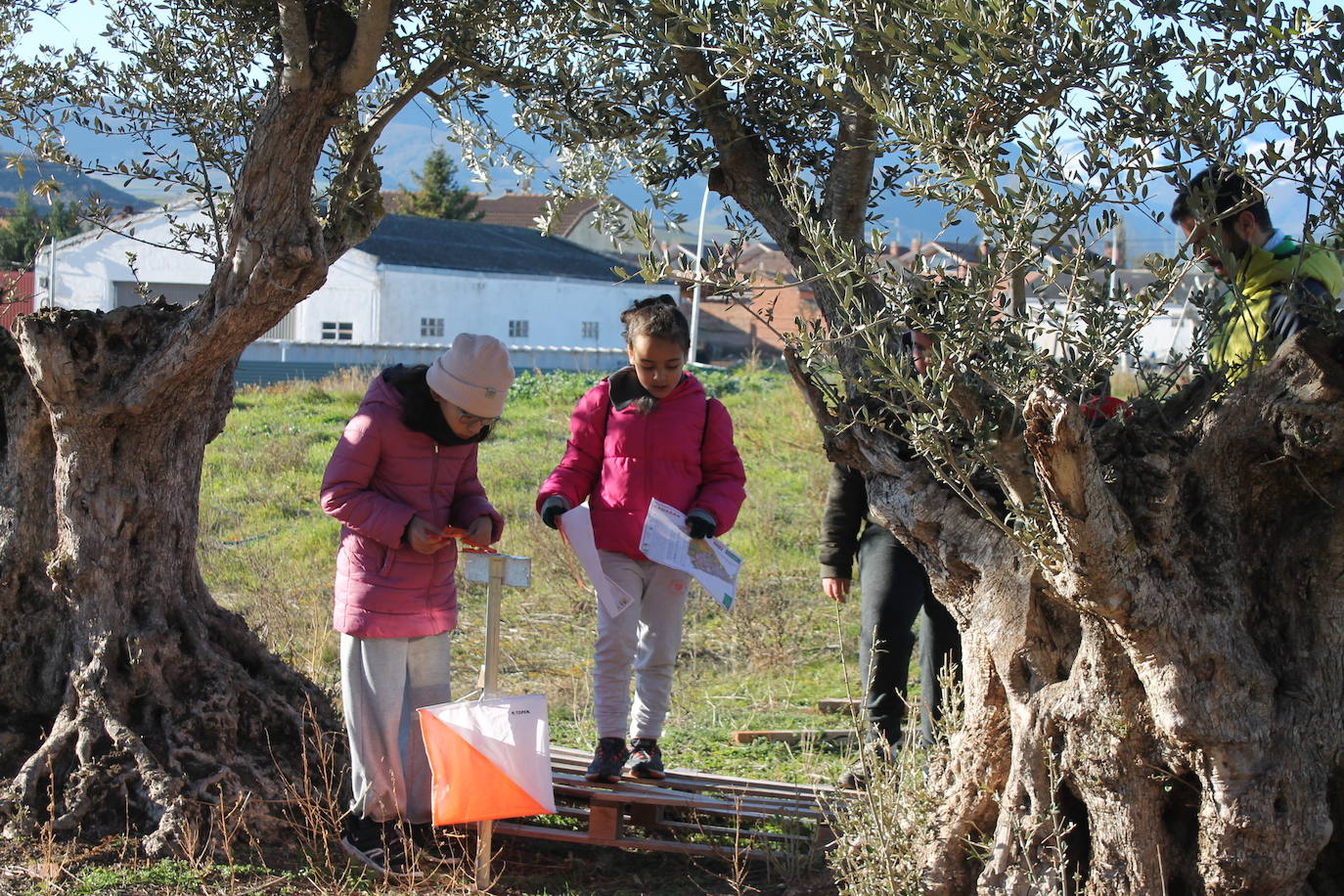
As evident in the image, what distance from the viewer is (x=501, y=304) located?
1823 inches

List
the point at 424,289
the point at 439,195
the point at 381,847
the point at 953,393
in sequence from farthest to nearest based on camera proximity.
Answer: the point at 439,195 < the point at 424,289 < the point at 381,847 < the point at 953,393

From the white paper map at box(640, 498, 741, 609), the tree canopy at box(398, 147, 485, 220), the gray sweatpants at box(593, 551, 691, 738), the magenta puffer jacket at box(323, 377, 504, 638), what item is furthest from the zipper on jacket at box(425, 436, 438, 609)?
the tree canopy at box(398, 147, 485, 220)

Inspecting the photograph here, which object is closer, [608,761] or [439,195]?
[608,761]

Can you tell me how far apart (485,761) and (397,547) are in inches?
35.0

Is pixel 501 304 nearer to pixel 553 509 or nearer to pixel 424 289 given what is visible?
pixel 424 289

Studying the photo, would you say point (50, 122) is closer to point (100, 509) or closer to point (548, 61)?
point (100, 509)

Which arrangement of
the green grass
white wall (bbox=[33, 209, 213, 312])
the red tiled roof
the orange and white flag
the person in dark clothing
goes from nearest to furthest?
1. the orange and white flag
2. the red tiled roof
3. the person in dark clothing
4. the green grass
5. white wall (bbox=[33, 209, 213, 312])

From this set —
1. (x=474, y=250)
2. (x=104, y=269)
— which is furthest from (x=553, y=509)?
(x=474, y=250)

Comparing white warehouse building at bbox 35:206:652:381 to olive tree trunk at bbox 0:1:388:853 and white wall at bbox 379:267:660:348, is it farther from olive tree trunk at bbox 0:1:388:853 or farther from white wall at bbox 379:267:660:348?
olive tree trunk at bbox 0:1:388:853

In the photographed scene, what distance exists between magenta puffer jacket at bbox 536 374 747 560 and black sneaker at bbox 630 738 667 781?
0.80 m

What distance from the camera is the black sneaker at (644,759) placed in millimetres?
5305

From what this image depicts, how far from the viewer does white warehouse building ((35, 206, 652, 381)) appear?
42188 mm

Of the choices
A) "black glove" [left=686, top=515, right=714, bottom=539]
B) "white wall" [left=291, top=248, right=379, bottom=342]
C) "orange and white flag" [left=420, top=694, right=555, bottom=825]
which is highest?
"white wall" [left=291, top=248, right=379, bottom=342]

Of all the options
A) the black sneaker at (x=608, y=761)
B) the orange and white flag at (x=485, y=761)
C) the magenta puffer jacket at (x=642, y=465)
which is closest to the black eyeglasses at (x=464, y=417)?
the magenta puffer jacket at (x=642, y=465)
